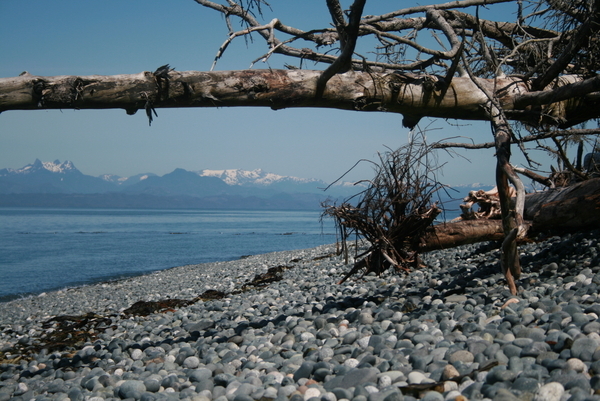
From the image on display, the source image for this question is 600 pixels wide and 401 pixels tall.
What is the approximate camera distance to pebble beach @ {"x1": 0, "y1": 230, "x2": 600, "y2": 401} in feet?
8.05

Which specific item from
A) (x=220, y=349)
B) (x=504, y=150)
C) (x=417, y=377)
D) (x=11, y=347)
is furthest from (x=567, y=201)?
(x=11, y=347)

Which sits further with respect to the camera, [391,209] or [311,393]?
[391,209]

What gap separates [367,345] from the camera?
11.0 ft

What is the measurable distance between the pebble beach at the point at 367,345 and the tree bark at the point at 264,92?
6.82 feet

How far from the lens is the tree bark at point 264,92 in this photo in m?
3.94

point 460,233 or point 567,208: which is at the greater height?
point 567,208

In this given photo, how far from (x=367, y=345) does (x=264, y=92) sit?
271 cm

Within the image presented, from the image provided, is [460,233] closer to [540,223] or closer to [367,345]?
[540,223]

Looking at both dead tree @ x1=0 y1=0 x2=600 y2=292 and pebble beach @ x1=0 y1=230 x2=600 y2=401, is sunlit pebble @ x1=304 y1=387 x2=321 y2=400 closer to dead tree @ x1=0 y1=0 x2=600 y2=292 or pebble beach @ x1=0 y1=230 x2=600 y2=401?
pebble beach @ x1=0 y1=230 x2=600 y2=401

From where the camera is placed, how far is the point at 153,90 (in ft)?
13.6

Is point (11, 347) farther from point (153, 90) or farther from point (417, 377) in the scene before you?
point (417, 377)

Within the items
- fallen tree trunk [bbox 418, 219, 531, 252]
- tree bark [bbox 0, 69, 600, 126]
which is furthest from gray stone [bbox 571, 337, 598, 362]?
fallen tree trunk [bbox 418, 219, 531, 252]

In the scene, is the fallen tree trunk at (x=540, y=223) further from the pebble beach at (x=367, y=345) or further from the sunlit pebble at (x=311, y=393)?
the sunlit pebble at (x=311, y=393)

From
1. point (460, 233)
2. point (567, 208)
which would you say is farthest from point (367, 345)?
point (567, 208)
